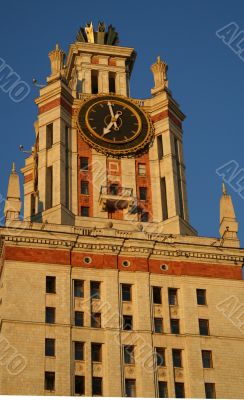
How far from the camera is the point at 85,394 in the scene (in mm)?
65125

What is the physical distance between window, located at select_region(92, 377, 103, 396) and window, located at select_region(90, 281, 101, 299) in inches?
259

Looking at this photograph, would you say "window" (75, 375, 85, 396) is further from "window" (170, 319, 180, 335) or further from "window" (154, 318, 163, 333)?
"window" (170, 319, 180, 335)

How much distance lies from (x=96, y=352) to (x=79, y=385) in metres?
3.01

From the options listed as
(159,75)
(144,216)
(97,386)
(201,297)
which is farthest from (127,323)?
→ (159,75)

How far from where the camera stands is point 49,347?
66312 millimetres

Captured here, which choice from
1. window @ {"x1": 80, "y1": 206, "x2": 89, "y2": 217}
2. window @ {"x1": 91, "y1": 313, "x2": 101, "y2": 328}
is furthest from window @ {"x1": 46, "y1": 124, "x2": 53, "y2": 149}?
window @ {"x1": 91, "y1": 313, "x2": 101, "y2": 328}

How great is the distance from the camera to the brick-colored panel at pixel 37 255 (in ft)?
228

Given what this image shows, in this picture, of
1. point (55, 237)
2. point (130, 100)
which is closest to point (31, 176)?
point (130, 100)

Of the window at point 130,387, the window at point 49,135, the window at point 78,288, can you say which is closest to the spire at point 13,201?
the window at point 49,135

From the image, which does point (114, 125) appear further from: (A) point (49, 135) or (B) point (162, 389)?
(B) point (162, 389)

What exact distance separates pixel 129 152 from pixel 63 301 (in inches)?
687

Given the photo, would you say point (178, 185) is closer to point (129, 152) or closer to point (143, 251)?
point (129, 152)

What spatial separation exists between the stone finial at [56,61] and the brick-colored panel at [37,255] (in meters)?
20.0

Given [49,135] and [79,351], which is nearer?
[79,351]
